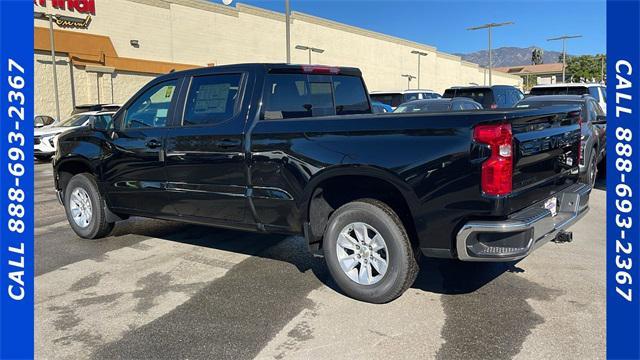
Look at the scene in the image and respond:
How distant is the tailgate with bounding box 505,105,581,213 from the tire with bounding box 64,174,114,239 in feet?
15.5

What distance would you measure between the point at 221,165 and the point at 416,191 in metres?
1.95

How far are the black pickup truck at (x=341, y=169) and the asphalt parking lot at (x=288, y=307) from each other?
1.40 ft

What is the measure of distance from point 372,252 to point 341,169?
72 centimetres

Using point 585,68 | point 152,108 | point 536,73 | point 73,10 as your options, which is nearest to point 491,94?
point 152,108

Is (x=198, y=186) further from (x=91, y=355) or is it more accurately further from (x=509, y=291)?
(x=509, y=291)

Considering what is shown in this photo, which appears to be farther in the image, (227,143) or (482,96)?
(482,96)

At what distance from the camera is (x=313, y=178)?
14.0 feet

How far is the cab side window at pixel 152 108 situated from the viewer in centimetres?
540

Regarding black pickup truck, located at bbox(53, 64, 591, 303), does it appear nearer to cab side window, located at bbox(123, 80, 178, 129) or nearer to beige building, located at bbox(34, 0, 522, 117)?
cab side window, located at bbox(123, 80, 178, 129)

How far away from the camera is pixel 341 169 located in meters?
4.09

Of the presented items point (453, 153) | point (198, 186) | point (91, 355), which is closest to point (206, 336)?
point (91, 355)

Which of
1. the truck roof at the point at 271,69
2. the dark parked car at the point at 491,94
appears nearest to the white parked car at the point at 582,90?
the dark parked car at the point at 491,94

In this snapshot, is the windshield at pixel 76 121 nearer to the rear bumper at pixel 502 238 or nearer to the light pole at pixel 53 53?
the light pole at pixel 53 53

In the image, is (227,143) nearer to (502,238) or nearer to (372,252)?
(372,252)
